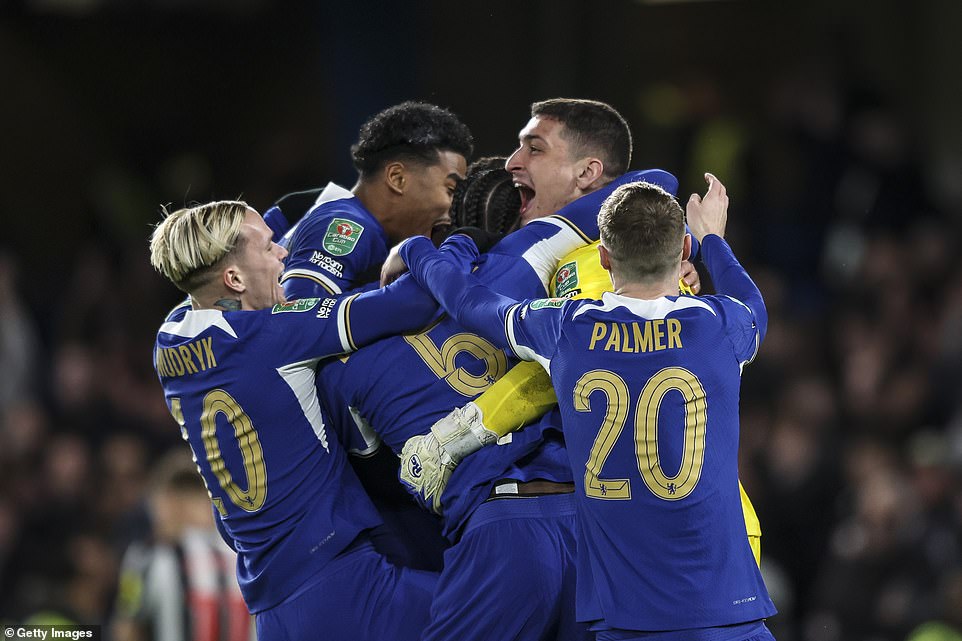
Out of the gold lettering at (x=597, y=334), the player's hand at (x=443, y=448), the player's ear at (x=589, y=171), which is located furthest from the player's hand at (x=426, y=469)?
the player's ear at (x=589, y=171)

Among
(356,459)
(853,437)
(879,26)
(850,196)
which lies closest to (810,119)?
(850,196)

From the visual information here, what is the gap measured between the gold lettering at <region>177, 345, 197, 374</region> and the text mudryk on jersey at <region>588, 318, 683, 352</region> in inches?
44.9

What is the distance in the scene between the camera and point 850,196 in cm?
1018

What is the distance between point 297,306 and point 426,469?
580mm

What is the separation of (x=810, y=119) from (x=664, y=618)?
765cm

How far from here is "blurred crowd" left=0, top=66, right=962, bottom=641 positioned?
8172mm

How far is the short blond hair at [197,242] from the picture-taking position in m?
3.87

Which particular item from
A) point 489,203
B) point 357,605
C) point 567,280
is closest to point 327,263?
point 489,203

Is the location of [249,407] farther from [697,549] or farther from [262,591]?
[697,549]

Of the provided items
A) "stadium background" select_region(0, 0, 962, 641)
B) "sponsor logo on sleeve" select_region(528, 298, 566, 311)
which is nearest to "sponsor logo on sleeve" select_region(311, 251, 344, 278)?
"sponsor logo on sleeve" select_region(528, 298, 566, 311)

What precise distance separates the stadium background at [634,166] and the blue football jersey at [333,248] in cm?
431

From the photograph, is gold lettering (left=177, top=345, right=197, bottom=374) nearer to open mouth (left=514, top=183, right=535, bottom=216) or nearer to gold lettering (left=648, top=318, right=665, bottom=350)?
open mouth (left=514, top=183, right=535, bottom=216)

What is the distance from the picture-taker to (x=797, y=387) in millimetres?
9352

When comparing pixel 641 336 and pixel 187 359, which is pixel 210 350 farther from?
pixel 641 336
